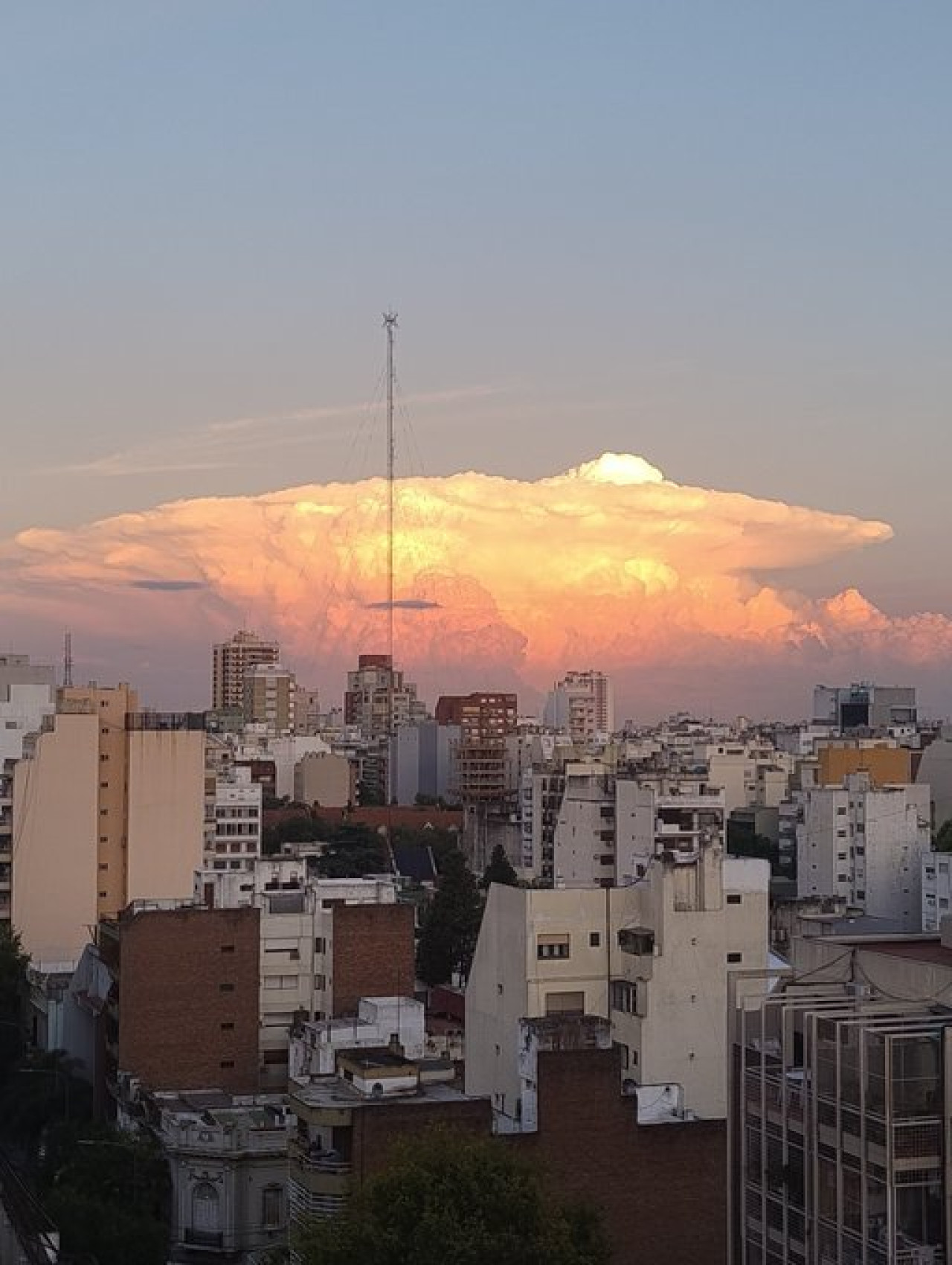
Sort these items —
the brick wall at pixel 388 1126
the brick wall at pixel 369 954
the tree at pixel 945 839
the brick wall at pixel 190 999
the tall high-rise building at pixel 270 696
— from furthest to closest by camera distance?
the tall high-rise building at pixel 270 696
the tree at pixel 945 839
the brick wall at pixel 369 954
the brick wall at pixel 190 999
the brick wall at pixel 388 1126

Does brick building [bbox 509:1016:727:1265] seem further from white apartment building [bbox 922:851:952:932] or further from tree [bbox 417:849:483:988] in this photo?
white apartment building [bbox 922:851:952:932]

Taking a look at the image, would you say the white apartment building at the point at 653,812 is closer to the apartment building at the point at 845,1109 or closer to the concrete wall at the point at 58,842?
the concrete wall at the point at 58,842

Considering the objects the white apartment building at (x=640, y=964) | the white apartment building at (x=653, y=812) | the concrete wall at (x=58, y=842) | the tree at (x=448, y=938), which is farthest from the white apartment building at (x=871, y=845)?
the white apartment building at (x=640, y=964)

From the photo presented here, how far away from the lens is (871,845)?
71.9 metres

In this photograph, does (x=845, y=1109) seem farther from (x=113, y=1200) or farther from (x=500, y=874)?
(x=500, y=874)

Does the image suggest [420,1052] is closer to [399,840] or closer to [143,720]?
[143,720]

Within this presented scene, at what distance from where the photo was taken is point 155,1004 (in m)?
38.1

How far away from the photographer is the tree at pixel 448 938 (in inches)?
2301

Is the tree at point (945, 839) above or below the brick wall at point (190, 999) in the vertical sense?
above

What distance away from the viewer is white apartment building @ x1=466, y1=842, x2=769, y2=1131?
1241 inches

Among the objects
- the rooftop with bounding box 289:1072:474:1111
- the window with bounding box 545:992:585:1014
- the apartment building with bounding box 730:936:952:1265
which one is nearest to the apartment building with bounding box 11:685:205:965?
the window with bounding box 545:992:585:1014

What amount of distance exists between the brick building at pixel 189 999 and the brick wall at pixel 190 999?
0.05ft

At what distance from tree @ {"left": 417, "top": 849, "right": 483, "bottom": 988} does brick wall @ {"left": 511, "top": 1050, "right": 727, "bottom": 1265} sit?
31.8 meters

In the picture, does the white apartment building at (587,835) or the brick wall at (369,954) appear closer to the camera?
the brick wall at (369,954)
